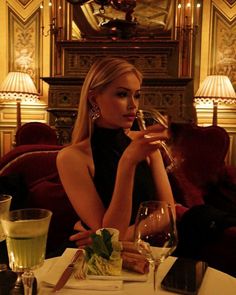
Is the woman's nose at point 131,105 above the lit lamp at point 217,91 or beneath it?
beneath

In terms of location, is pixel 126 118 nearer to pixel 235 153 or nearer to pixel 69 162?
pixel 69 162

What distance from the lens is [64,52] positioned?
4344 millimetres

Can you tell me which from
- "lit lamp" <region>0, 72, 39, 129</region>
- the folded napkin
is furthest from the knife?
"lit lamp" <region>0, 72, 39, 129</region>

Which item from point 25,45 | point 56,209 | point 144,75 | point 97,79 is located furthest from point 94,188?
point 25,45

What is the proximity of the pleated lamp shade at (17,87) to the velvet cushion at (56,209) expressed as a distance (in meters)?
2.29

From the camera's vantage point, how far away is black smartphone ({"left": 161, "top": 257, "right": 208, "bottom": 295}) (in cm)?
87

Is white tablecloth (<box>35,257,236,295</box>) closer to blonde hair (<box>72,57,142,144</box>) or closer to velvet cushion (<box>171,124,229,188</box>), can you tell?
blonde hair (<box>72,57,142,144</box>)

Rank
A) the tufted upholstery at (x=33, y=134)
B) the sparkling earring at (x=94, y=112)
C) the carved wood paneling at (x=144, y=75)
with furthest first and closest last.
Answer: the carved wood paneling at (x=144, y=75)
the tufted upholstery at (x=33, y=134)
the sparkling earring at (x=94, y=112)

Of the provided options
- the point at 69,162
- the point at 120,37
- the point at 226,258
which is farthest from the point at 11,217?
the point at 120,37

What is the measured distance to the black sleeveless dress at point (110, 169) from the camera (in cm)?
149

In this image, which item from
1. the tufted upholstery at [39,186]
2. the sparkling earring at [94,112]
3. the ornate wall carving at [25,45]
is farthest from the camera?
the ornate wall carving at [25,45]

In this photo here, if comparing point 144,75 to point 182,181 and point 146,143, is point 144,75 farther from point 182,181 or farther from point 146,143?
point 146,143

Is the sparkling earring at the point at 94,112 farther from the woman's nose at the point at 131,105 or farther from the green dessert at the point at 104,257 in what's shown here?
the green dessert at the point at 104,257

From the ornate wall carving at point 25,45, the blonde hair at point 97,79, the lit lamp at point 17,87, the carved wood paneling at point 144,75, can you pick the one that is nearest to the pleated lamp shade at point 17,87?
the lit lamp at point 17,87
